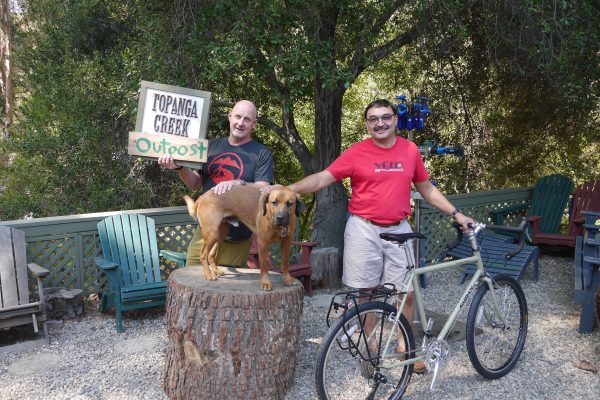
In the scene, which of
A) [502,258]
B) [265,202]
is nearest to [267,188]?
[265,202]

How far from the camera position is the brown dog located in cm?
292

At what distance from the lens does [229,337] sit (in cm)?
303

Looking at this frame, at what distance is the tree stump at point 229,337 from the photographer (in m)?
3.02

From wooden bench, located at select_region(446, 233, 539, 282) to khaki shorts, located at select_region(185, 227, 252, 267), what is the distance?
3.03 meters

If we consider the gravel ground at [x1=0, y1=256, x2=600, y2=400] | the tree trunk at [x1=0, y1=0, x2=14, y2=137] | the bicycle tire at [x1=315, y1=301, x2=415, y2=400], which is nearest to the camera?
the bicycle tire at [x1=315, y1=301, x2=415, y2=400]

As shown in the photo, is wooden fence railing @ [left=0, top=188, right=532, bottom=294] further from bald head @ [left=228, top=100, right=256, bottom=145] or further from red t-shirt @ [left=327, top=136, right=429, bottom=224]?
red t-shirt @ [left=327, top=136, right=429, bottom=224]

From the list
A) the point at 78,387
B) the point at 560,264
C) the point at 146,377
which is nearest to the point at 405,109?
the point at 146,377

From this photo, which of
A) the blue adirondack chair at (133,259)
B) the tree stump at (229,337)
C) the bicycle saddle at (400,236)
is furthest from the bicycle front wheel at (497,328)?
the blue adirondack chair at (133,259)

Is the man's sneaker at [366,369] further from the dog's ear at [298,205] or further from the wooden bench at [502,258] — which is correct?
the wooden bench at [502,258]

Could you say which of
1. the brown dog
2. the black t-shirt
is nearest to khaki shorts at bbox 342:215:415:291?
the brown dog

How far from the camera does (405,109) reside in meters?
4.68

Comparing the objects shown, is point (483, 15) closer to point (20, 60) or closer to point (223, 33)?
point (223, 33)

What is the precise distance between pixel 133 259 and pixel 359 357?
2.80m

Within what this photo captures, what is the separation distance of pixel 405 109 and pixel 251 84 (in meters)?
2.89
